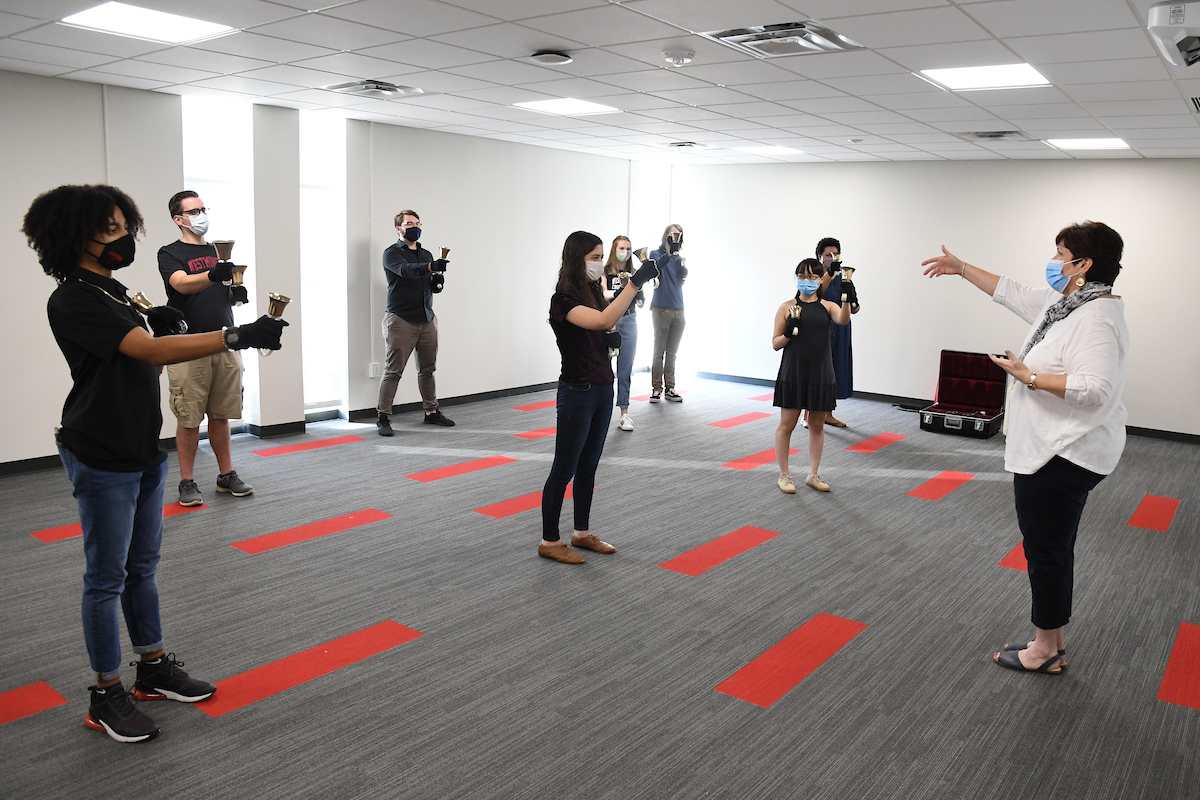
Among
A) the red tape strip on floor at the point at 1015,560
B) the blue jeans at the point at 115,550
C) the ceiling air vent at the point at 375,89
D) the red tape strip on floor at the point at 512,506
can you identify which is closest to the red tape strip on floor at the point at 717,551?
the red tape strip on floor at the point at 512,506

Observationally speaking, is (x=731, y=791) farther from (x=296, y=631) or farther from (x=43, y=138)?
(x=43, y=138)

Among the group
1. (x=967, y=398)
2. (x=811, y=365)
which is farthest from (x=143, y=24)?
(x=967, y=398)

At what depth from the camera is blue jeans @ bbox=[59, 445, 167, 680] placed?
7.83 ft

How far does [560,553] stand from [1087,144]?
19.6ft

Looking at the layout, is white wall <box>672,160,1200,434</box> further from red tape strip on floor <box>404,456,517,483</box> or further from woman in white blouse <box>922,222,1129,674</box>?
woman in white blouse <box>922,222,1129,674</box>

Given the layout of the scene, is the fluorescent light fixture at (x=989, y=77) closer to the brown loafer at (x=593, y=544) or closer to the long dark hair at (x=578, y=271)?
the long dark hair at (x=578, y=271)

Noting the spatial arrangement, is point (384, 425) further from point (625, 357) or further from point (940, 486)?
point (940, 486)

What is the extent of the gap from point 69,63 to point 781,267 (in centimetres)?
728

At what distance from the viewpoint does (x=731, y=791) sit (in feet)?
7.72

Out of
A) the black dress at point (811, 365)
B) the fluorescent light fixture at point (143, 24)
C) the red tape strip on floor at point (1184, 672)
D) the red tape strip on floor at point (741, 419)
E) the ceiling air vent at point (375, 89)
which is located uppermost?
the ceiling air vent at point (375, 89)

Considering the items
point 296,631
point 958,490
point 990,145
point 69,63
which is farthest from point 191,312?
point 990,145

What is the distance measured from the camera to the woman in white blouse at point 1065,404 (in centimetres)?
275

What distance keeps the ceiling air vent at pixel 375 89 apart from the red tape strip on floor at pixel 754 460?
3.50m

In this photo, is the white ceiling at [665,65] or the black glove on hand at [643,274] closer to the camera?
the black glove on hand at [643,274]
